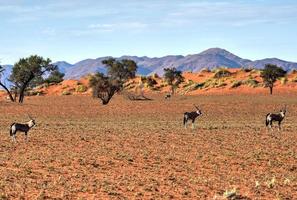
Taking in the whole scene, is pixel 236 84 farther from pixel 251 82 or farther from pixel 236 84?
pixel 251 82

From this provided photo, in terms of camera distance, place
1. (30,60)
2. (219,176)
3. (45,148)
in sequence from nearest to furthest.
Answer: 1. (219,176)
2. (45,148)
3. (30,60)

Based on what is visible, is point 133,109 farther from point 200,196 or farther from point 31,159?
point 200,196

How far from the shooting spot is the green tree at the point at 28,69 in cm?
8481

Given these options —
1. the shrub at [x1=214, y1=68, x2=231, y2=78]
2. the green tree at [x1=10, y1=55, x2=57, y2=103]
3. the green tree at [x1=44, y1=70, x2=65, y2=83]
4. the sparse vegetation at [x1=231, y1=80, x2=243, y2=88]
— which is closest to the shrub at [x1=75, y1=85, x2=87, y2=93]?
the shrub at [x1=214, y1=68, x2=231, y2=78]

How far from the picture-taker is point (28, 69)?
278ft

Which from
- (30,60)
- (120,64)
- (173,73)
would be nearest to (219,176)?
(30,60)

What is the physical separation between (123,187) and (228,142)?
531 inches

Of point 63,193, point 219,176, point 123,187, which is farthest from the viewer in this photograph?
point 219,176

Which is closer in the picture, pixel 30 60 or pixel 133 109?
pixel 133 109

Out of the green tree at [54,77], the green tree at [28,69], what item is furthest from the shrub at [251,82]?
the green tree at [28,69]

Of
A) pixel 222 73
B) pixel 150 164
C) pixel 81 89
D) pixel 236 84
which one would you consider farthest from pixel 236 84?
pixel 150 164

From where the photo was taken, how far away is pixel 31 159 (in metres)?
23.0

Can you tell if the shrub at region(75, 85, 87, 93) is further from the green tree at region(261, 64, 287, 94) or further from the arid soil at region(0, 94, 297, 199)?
the arid soil at region(0, 94, 297, 199)

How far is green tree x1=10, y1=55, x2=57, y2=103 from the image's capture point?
278ft
